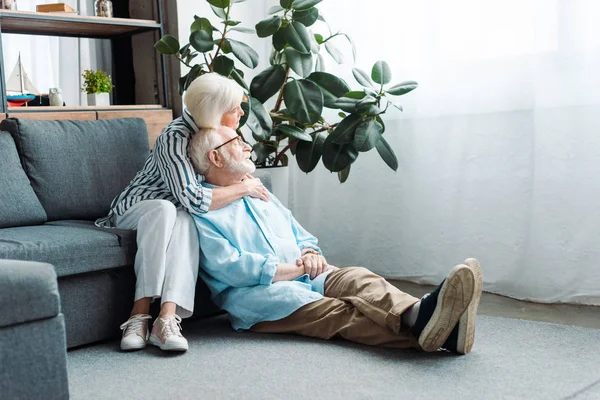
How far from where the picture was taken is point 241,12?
14.0ft

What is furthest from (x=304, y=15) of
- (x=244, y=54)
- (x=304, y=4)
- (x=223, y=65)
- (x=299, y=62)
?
(x=223, y=65)

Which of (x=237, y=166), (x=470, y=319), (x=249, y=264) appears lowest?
(x=470, y=319)

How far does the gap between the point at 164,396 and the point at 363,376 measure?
566mm

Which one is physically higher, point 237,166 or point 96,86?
point 96,86

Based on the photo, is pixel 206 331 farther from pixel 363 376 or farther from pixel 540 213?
pixel 540 213

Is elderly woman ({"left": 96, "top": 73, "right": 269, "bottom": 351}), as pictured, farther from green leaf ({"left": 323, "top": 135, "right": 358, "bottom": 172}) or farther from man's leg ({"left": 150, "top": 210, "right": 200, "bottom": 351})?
green leaf ({"left": 323, "top": 135, "right": 358, "bottom": 172})

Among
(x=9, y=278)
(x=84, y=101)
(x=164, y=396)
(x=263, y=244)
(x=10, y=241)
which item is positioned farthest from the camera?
(x=84, y=101)

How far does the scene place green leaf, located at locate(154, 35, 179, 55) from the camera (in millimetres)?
3490

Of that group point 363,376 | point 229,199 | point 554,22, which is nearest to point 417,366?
point 363,376

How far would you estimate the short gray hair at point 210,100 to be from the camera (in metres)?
2.68

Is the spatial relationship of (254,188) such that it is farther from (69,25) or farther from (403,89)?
(69,25)

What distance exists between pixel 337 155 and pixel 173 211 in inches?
40.2

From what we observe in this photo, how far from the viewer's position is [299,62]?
133 inches

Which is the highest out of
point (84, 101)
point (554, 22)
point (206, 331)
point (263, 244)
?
point (554, 22)
